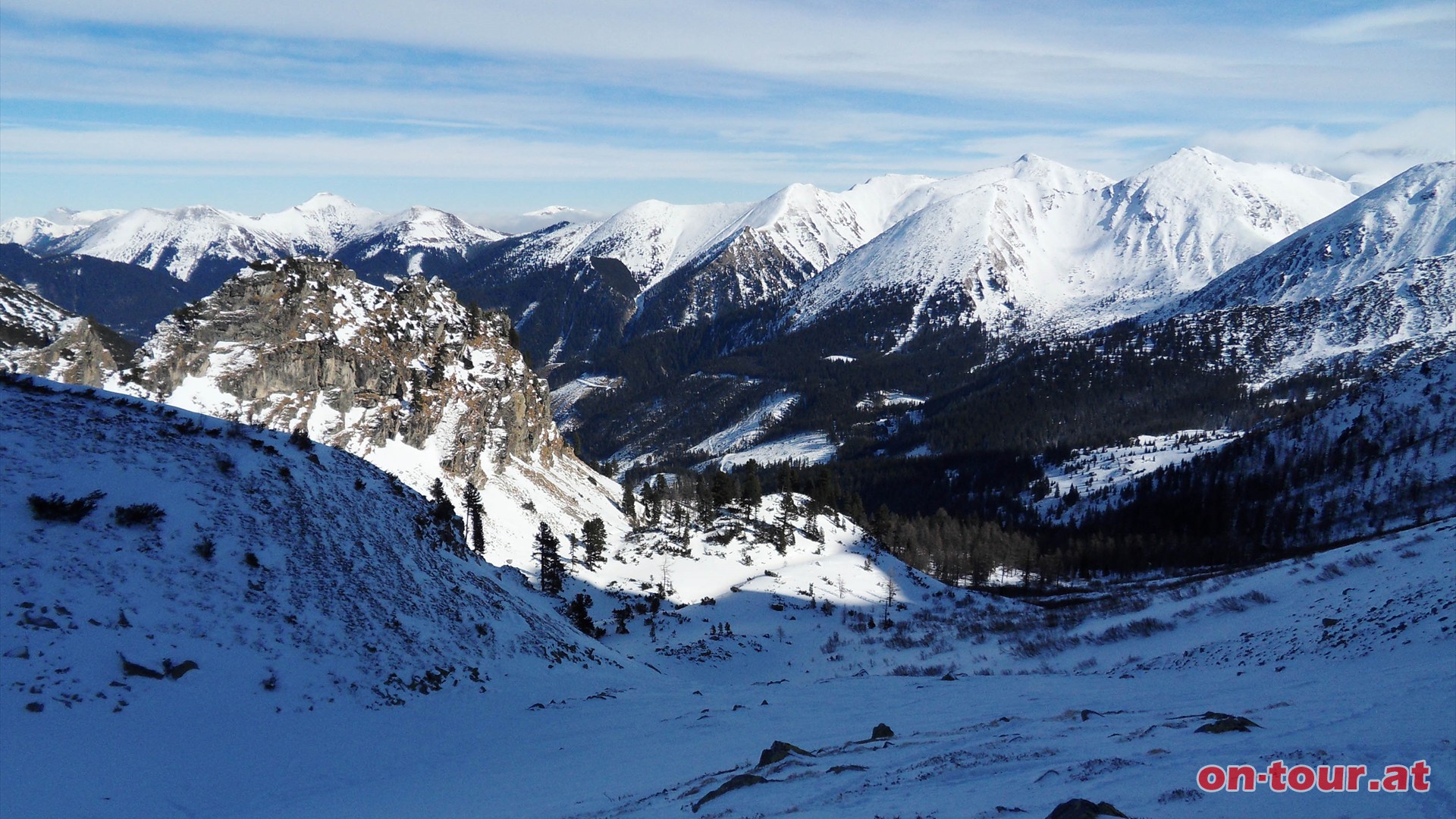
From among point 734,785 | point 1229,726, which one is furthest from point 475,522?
point 1229,726

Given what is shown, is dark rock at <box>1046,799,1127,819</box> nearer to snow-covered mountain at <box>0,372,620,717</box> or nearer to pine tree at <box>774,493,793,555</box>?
snow-covered mountain at <box>0,372,620,717</box>

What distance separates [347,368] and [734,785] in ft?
293

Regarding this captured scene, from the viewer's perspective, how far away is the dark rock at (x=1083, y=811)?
10.4 meters

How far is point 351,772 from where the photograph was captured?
20.5m

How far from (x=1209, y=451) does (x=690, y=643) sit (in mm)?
167829

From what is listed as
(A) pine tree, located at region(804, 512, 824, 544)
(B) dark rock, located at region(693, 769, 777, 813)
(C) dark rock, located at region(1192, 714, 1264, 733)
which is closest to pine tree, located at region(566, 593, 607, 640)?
(B) dark rock, located at region(693, 769, 777, 813)

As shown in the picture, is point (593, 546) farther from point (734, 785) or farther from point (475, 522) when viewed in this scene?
point (734, 785)

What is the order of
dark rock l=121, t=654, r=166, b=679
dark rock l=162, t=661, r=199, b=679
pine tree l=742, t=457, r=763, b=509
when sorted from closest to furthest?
1. dark rock l=121, t=654, r=166, b=679
2. dark rock l=162, t=661, r=199, b=679
3. pine tree l=742, t=457, r=763, b=509

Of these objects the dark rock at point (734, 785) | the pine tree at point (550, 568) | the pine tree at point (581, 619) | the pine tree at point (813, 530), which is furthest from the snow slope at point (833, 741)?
the pine tree at point (813, 530)

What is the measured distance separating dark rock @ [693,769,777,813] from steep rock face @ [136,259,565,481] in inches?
3132

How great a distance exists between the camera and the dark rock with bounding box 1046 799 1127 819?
10352 millimetres

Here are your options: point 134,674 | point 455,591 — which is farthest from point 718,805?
point 455,591

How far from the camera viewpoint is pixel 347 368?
9094 centimetres

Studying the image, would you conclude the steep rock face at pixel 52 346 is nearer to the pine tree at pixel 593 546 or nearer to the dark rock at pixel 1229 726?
the pine tree at pixel 593 546
